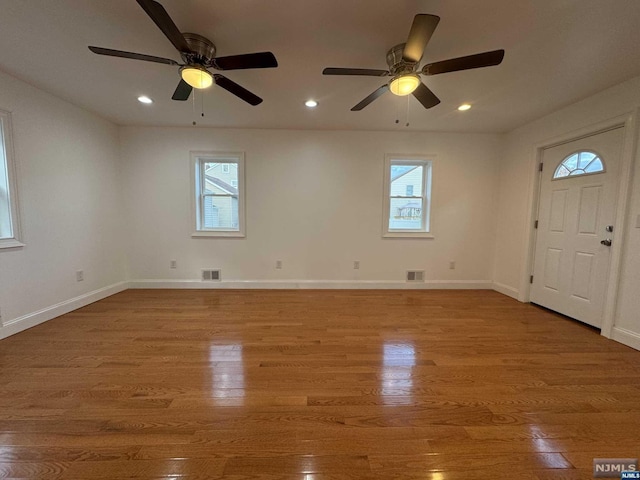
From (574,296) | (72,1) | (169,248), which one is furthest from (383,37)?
(169,248)

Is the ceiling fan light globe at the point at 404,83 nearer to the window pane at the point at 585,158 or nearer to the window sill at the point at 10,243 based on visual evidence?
the window pane at the point at 585,158

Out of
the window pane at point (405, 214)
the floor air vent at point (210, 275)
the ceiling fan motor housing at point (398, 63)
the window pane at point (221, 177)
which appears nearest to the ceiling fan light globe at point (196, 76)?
the ceiling fan motor housing at point (398, 63)

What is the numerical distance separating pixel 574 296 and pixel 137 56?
16.2 ft

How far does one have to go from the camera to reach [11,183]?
2.49 m

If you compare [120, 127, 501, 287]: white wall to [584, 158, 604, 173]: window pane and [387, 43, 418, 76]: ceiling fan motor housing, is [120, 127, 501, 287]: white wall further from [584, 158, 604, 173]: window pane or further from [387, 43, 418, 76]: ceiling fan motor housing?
[387, 43, 418, 76]: ceiling fan motor housing

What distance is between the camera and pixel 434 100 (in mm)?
2230

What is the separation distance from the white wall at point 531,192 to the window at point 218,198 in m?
4.29

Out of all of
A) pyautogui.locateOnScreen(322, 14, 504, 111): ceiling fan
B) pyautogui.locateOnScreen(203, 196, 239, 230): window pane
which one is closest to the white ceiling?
pyautogui.locateOnScreen(322, 14, 504, 111): ceiling fan

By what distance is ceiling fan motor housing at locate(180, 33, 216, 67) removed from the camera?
183cm

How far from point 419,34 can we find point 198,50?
5.33 feet

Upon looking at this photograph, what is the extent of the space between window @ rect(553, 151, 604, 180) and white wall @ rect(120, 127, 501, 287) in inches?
38.1

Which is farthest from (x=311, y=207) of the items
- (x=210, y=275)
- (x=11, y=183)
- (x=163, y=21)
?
(x=11, y=183)

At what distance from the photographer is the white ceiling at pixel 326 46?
1.61m

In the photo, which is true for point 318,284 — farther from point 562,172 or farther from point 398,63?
point 562,172
